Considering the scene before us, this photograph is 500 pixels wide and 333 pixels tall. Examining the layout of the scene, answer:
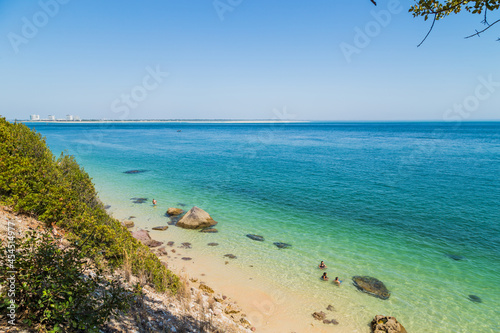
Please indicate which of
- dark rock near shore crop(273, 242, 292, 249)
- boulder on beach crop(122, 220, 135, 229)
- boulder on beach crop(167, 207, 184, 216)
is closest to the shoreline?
dark rock near shore crop(273, 242, 292, 249)

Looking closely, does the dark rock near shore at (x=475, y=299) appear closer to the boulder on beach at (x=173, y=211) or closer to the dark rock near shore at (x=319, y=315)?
the dark rock near shore at (x=319, y=315)

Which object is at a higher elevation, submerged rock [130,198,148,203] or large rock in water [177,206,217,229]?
large rock in water [177,206,217,229]

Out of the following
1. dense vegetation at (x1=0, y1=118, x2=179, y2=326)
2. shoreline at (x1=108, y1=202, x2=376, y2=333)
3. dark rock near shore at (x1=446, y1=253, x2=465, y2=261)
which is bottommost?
shoreline at (x1=108, y1=202, x2=376, y2=333)

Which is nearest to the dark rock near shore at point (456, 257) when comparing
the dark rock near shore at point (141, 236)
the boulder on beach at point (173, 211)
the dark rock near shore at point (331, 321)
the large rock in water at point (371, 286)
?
the large rock in water at point (371, 286)

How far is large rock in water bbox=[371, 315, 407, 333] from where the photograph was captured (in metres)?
11.0

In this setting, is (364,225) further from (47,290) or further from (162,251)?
(47,290)

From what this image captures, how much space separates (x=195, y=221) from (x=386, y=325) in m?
15.4

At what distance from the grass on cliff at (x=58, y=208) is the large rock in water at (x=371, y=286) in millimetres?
10515

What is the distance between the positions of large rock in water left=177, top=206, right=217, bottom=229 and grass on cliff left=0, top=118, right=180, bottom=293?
9361mm

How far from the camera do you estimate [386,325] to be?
11125 millimetres

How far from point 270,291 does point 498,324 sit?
1122 cm

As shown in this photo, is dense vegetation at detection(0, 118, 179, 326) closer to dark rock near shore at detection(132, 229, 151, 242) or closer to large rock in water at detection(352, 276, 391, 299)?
dark rock near shore at detection(132, 229, 151, 242)

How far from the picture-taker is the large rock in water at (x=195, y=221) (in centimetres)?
2147

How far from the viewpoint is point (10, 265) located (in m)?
4.34
